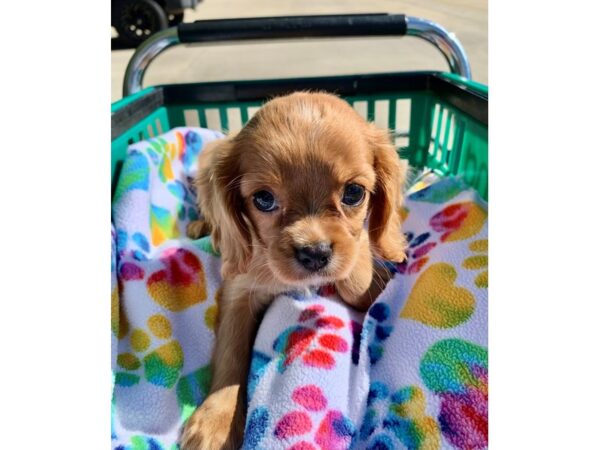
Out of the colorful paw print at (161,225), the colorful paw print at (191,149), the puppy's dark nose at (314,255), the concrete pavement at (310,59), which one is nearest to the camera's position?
the puppy's dark nose at (314,255)

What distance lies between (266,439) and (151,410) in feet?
1.56

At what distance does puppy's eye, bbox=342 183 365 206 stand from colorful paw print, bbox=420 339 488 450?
500mm

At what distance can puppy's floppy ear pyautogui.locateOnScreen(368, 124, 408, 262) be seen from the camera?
1697 mm

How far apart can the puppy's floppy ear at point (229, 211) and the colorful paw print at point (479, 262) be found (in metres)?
0.75

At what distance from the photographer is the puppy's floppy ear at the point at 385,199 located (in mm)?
1697

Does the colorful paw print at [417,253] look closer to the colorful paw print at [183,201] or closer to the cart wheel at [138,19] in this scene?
the colorful paw print at [183,201]

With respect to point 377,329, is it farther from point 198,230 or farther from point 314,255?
point 198,230

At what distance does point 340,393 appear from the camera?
1405 mm

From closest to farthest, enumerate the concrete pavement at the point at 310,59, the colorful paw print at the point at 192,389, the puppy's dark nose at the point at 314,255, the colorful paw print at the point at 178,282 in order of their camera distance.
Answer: the puppy's dark nose at the point at 314,255, the colorful paw print at the point at 192,389, the colorful paw print at the point at 178,282, the concrete pavement at the point at 310,59

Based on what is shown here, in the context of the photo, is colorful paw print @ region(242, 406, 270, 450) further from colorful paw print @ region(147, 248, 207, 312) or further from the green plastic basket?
the green plastic basket

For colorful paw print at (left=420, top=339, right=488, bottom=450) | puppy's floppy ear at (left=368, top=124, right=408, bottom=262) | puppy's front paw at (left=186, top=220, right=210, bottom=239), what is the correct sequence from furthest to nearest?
puppy's front paw at (left=186, top=220, right=210, bottom=239), puppy's floppy ear at (left=368, top=124, right=408, bottom=262), colorful paw print at (left=420, top=339, right=488, bottom=450)

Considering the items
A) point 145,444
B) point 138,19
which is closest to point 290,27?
point 145,444

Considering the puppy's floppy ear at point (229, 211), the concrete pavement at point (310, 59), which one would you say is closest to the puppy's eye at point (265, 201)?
the puppy's floppy ear at point (229, 211)

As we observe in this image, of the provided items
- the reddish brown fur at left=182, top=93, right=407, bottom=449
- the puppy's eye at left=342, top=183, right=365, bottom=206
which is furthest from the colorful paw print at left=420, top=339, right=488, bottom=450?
the puppy's eye at left=342, top=183, right=365, bottom=206
